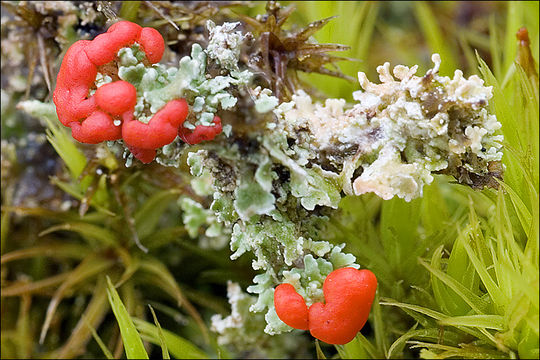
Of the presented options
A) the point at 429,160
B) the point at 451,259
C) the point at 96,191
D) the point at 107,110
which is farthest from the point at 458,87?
the point at 96,191

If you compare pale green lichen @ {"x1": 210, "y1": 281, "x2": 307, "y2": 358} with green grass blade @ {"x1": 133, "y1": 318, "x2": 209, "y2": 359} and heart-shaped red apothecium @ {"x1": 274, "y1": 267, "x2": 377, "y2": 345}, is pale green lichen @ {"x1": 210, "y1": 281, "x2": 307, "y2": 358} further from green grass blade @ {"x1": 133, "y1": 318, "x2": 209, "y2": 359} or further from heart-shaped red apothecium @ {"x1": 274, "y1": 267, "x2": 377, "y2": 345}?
heart-shaped red apothecium @ {"x1": 274, "y1": 267, "x2": 377, "y2": 345}

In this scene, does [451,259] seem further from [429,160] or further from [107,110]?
[107,110]

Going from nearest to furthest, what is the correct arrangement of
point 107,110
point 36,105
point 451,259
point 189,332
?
point 107,110
point 451,259
point 36,105
point 189,332

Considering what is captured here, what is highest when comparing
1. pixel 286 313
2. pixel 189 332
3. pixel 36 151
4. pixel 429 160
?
pixel 429 160

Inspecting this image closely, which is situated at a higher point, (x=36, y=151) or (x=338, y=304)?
(x=338, y=304)

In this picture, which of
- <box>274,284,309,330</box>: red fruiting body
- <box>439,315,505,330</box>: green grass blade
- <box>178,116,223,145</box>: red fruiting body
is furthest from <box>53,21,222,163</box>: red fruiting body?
<box>439,315,505,330</box>: green grass blade

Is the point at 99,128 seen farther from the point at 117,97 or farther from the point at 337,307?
the point at 337,307
